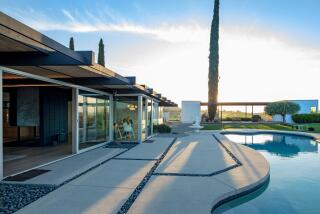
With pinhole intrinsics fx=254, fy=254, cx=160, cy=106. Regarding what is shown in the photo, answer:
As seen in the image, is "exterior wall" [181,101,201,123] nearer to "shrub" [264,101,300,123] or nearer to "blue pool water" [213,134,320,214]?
"shrub" [264,101,300,123]

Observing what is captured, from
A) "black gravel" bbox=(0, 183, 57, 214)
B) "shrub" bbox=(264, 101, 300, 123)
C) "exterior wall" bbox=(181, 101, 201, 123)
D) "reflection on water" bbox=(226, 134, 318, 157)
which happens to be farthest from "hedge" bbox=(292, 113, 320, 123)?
"black gravel" bbox=(0, 183, 57, 214)

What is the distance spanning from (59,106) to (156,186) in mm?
8816

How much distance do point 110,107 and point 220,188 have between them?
8.59 m

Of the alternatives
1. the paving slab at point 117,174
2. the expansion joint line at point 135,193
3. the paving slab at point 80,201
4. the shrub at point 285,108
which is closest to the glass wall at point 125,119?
the paving slab at point 117,174

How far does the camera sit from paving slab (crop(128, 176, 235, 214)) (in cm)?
404

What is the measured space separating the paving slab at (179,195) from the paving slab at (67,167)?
2041 mm

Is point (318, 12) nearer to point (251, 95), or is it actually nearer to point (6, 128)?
point (6, 128)

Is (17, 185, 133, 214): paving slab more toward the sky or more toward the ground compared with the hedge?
more toward the ground

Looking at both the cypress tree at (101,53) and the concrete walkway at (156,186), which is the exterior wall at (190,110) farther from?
the concrete walkway at (156,186)

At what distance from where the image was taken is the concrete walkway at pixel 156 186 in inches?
163

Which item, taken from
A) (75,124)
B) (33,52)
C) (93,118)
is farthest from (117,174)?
(93,118)

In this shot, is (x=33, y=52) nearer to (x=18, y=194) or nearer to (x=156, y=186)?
(x=18, y=194)

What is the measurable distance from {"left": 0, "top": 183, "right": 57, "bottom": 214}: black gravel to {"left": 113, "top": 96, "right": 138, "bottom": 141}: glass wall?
25.7 feet

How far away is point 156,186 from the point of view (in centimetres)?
526
